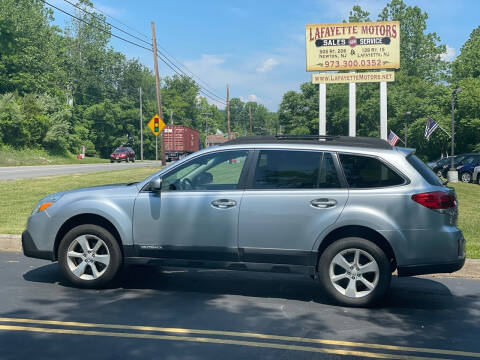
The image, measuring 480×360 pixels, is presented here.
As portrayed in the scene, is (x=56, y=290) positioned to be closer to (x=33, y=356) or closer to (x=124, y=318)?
(x=124, y=318)

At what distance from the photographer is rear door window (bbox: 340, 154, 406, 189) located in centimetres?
576

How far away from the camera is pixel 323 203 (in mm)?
5781

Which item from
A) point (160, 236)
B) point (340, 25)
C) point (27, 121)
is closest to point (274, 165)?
point (160, 236)

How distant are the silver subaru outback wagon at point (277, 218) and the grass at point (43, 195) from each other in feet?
9.25

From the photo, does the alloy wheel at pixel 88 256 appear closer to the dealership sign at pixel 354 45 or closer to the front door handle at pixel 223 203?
the front door handle at pixel 223 203

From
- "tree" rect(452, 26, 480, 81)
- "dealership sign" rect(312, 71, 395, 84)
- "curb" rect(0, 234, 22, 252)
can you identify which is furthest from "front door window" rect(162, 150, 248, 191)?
"tree" rect(452, 26, 480, 81)

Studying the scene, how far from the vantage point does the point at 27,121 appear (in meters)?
51.0

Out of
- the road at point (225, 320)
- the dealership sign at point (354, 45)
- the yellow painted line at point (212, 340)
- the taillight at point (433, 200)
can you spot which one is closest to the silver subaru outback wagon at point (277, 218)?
the taillight at point (433, 200)

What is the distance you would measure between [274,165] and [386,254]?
156 centimetres

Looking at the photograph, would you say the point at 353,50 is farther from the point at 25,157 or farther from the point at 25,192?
the point at 25,157

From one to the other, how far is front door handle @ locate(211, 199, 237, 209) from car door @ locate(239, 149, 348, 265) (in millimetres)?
123

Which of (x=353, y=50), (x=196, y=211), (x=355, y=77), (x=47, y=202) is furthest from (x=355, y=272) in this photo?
(x=353, y=50)

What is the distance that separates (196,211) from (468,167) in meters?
26.4

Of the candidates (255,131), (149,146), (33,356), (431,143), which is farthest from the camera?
(255,131)
